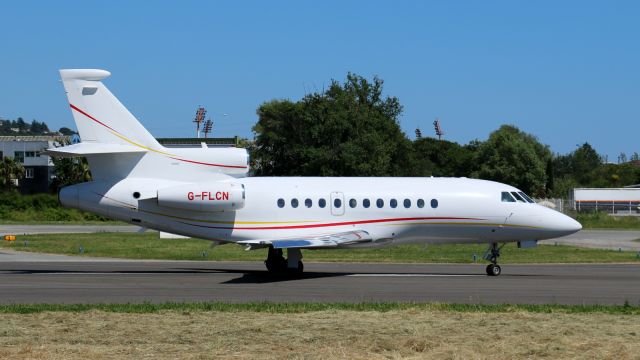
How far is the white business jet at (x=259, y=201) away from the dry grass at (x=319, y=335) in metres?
9.20

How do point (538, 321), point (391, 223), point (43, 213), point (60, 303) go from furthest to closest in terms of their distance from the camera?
point (43, 213), point (391, 223), point (60, 303), point (538, 321)

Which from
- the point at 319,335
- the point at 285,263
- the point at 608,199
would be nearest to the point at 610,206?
the point at 608,199

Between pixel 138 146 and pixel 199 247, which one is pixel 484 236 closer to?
pixel 138 146

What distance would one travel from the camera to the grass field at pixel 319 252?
3350 centimetres

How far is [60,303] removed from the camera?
1856 centimetres

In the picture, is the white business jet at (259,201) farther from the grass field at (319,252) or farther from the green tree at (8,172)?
the green tree at (8,172)

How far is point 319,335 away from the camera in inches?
543

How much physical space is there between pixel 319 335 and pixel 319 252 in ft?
73.6

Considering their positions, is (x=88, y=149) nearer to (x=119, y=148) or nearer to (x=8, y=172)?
(x=119, y=148)

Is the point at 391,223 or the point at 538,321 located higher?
the point at 391,223

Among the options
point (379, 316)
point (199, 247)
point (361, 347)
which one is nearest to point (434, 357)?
point (361, 347)

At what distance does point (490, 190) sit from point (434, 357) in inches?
640

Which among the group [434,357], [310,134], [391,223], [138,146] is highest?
[310,134]

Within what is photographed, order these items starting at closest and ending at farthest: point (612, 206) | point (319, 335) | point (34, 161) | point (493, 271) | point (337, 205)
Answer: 1. point (319, 335)
2. point (493, 271)
3. point (337, 205)
4. point (612, 206)
5. point (34, 161)
